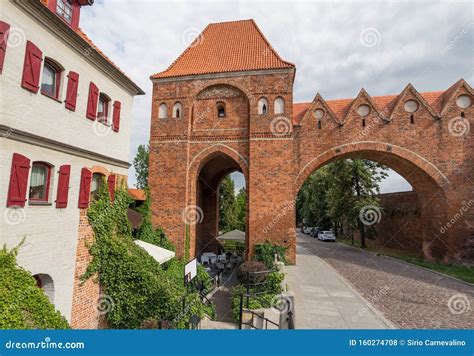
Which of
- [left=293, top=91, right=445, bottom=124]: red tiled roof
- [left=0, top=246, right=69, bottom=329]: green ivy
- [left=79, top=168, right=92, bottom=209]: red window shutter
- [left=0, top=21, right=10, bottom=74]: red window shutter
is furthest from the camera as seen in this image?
[left=293, top=91, right=445, bottom=124]: red tiled roof

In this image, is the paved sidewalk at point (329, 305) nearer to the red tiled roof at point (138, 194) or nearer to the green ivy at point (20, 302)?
the green ivy at point (20, 302)

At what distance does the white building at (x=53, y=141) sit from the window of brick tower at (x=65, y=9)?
3 cm

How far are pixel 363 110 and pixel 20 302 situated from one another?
16579 millimetres

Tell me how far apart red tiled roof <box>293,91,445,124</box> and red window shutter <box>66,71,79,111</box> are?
11627 millimetres

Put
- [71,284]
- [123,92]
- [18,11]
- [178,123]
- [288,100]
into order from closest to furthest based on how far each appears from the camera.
Answer: [18,11] → [71,284] → [123,92] → [288,100] → [178,123]

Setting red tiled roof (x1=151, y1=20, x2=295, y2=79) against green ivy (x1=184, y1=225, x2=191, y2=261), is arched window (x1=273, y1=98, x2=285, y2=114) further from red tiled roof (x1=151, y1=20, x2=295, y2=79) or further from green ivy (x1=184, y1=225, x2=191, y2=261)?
green ivy (x1=184, y1=225, x2=191, y2=261)

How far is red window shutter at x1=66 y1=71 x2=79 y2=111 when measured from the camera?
267 inches

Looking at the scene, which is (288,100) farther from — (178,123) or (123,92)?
(123,92)

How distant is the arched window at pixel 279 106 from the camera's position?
561 inches

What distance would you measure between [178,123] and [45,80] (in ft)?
29.1

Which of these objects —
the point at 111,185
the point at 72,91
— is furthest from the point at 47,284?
the point at 72,91

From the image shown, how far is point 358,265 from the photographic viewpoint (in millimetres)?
15812

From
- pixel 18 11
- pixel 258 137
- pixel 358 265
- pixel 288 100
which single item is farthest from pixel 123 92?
pixel 358 265

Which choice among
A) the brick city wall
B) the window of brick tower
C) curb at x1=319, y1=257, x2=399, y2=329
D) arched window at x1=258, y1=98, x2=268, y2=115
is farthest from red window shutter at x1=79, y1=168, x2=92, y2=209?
the brick city wall
